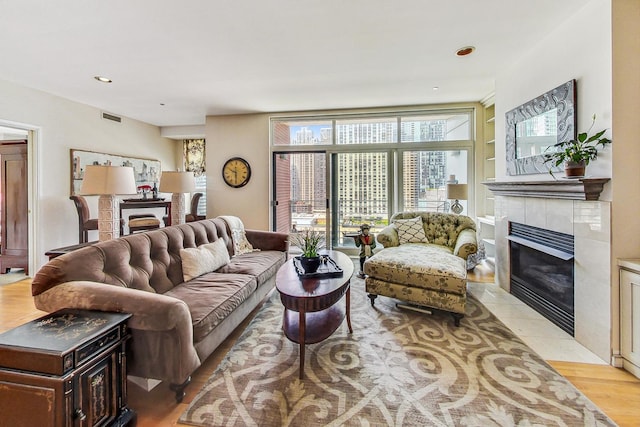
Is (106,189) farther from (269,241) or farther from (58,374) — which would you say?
(269,241)

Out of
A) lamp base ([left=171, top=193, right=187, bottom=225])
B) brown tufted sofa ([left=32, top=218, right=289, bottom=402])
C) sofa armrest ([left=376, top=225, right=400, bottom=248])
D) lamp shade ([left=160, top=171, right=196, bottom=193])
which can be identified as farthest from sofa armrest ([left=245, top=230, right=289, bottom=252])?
sofa armrest ([left=376, top=225, right=400, bottom=248])

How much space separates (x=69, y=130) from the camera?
174 inches

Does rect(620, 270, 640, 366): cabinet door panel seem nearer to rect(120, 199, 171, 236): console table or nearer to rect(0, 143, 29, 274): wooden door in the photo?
rect(120, 199, 171, 236): console table

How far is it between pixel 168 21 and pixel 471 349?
3.65 m

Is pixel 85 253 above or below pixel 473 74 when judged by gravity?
below

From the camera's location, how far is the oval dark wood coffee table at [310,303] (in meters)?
1.89

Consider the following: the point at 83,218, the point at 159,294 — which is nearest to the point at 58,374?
the point at 159,294

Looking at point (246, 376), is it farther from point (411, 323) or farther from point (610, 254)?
point (610, 254)

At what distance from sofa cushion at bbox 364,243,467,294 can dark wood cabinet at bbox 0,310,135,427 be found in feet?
7.24

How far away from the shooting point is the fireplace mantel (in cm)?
206

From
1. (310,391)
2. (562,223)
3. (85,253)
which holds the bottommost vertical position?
(310,391)

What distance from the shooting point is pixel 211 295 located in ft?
6.98

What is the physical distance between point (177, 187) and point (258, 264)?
4.70 feet

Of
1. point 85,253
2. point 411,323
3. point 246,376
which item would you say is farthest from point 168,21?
point 411,323
